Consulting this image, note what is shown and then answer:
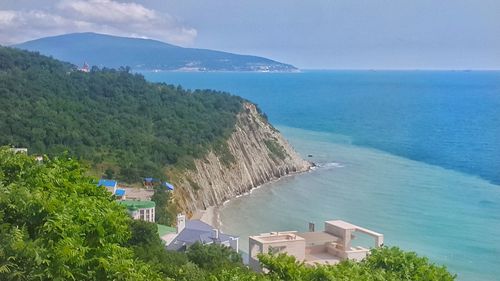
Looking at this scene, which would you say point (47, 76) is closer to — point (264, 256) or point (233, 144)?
point (233, 144)

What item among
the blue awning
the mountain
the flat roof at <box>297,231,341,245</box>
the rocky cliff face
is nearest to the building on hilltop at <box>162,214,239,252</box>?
the flat roof at <box>297,231,341,245</box>

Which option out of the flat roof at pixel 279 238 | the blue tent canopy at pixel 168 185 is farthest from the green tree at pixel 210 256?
the blue tent canopy at pixel 168 185

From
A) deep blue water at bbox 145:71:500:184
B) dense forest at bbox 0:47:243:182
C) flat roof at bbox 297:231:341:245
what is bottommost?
deep blue water at bbox 145:71:500:184

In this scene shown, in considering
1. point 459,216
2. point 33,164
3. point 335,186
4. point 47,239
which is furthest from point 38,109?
point 47,239

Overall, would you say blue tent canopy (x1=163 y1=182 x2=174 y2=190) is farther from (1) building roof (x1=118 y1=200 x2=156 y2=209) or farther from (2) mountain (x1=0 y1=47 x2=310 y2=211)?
(1) building roof (x1=118 y1=200 x2=156 y2=209)

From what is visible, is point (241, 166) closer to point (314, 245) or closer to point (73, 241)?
point (314, 245)

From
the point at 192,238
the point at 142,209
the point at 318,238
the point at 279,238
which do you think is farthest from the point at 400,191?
the point at 279,238
